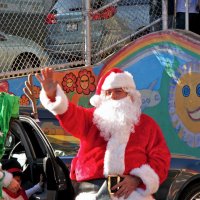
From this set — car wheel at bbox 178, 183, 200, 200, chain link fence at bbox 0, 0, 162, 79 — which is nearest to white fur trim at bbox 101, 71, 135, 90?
car wheel at bbox 178, 183, 200, 200

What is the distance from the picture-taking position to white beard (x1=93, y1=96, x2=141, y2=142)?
3.77 metres

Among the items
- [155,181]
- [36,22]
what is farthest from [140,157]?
[36,22]

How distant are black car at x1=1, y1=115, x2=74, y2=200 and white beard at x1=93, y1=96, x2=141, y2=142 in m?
0.78

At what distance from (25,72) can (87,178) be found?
219 inches

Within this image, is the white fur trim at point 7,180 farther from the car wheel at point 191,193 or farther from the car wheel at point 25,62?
the car wheel at point 25,62

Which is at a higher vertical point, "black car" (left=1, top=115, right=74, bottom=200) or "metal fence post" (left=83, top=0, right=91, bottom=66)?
"metal fence post" (left=83, top=0, right=91, bottom=66)

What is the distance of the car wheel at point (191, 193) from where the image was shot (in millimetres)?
5221

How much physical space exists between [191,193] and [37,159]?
1.52 metres

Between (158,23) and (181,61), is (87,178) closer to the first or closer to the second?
(181,61)

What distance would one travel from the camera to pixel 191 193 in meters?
5.27

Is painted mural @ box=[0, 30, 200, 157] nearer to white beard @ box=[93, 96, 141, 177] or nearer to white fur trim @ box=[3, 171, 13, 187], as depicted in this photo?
white fur trim @ box=[3, 171, 13, 187]

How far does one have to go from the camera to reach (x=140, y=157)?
3742mm

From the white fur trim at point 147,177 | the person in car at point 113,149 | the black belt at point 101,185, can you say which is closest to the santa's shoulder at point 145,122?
the person in car at point 113,149

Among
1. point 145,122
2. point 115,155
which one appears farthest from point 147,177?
point 145,122
